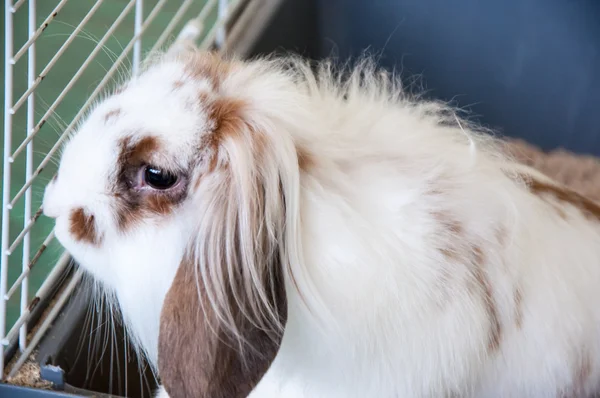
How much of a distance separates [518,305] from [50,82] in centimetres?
105

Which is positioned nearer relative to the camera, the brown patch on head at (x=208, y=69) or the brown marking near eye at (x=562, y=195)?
the brown patch on head at (x=208, y=69)

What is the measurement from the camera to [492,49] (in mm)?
1886

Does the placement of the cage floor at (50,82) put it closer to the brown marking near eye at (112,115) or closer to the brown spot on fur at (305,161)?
the brown marking near eye at (112,115)

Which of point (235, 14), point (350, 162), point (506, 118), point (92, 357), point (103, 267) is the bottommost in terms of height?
point (92, 357)

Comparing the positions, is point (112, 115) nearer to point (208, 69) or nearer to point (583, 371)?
point (208, 69)

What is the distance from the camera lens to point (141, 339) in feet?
3.34

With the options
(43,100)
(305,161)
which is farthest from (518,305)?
(43,100)

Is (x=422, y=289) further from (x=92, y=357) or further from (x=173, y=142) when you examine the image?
(x=92, y=357)

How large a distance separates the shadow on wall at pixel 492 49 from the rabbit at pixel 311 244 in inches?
34.1

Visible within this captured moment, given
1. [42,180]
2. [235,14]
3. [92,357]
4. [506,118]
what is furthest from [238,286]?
[506,118]

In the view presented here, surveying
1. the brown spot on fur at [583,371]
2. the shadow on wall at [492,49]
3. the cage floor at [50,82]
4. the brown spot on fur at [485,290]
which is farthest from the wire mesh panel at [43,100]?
the brown spot on fur at [583,371]

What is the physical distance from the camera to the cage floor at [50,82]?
1438 millimetres

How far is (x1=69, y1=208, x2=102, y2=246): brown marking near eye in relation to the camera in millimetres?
892

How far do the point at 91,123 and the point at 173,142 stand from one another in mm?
120
